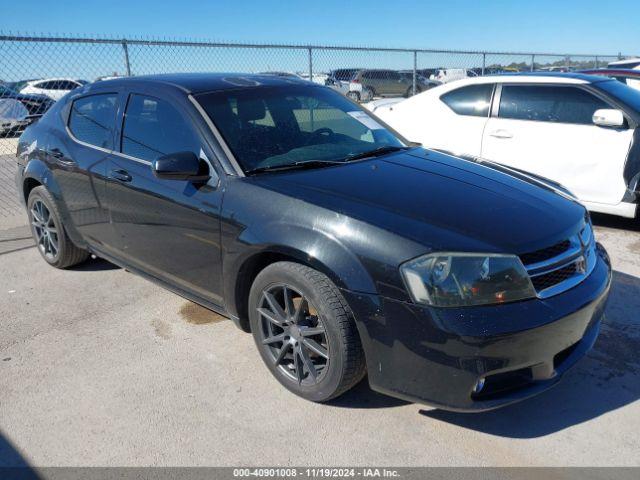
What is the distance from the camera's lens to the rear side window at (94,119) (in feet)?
12.7

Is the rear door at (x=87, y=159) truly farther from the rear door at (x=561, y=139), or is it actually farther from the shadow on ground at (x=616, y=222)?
the shadow on ground at (x=616, y=222)

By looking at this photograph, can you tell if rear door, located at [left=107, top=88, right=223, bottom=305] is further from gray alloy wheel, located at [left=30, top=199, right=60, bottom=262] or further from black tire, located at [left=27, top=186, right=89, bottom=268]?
gray alloy wheel, located at [left=30, top=199, right=60, bottom=262]

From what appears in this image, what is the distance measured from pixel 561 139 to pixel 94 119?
4.50 metres

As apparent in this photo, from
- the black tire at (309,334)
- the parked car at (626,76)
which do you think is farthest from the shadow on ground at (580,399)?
the parked car at (626,76)

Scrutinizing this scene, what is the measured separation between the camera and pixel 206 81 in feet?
11.9

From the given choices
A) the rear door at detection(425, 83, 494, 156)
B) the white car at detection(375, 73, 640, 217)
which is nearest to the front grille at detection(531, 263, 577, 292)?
the white car at detection(375, 73, 640, 217)

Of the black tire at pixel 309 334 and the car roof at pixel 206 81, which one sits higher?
the car roof at pixel 206 81

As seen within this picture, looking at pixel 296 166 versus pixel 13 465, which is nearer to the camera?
pixel 13 465

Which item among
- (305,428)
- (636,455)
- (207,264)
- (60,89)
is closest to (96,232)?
(207,264)

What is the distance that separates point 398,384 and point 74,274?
3.43 m

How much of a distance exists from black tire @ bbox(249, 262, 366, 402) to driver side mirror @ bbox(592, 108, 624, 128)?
411cm

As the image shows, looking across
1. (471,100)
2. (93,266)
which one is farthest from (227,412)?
(471,100)

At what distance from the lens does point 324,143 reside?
3.46 meters

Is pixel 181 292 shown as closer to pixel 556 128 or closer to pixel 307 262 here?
pixel 307 262
